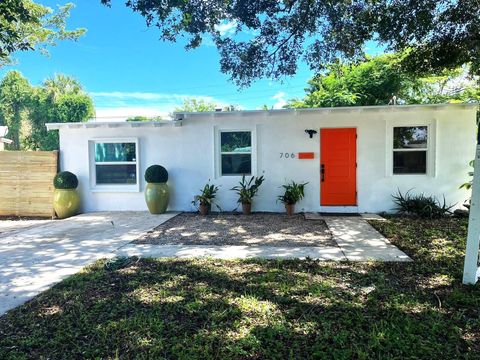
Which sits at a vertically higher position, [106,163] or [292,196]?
[106,163]

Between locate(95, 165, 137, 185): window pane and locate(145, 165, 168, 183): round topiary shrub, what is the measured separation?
0.91 m

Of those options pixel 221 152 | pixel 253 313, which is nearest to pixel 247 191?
pixel 221 152

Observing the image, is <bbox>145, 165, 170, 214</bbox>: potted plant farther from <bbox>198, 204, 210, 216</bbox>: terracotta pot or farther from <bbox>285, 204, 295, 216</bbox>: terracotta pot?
<bbox>285, 204, 295, 216</bbox>: terracotta pot

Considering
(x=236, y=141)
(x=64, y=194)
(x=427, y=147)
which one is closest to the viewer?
(x=427, y=147)

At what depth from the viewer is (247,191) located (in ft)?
29.1

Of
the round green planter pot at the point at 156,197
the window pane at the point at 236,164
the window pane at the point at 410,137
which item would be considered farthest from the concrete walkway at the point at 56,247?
the window pane at the point at 410,137

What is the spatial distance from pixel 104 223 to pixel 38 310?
15.5 feet

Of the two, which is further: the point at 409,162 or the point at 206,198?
the point at 206,198

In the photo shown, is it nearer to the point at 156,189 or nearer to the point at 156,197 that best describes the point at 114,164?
the point at 156,189

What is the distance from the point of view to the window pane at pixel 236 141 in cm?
923

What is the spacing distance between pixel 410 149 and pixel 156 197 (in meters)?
6.75

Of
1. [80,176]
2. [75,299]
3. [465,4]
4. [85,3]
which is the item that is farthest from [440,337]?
[85,3]

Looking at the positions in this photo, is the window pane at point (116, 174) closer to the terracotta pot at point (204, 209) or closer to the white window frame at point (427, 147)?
the terracotta pot at point (204, 209)

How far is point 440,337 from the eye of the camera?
2.78 m
